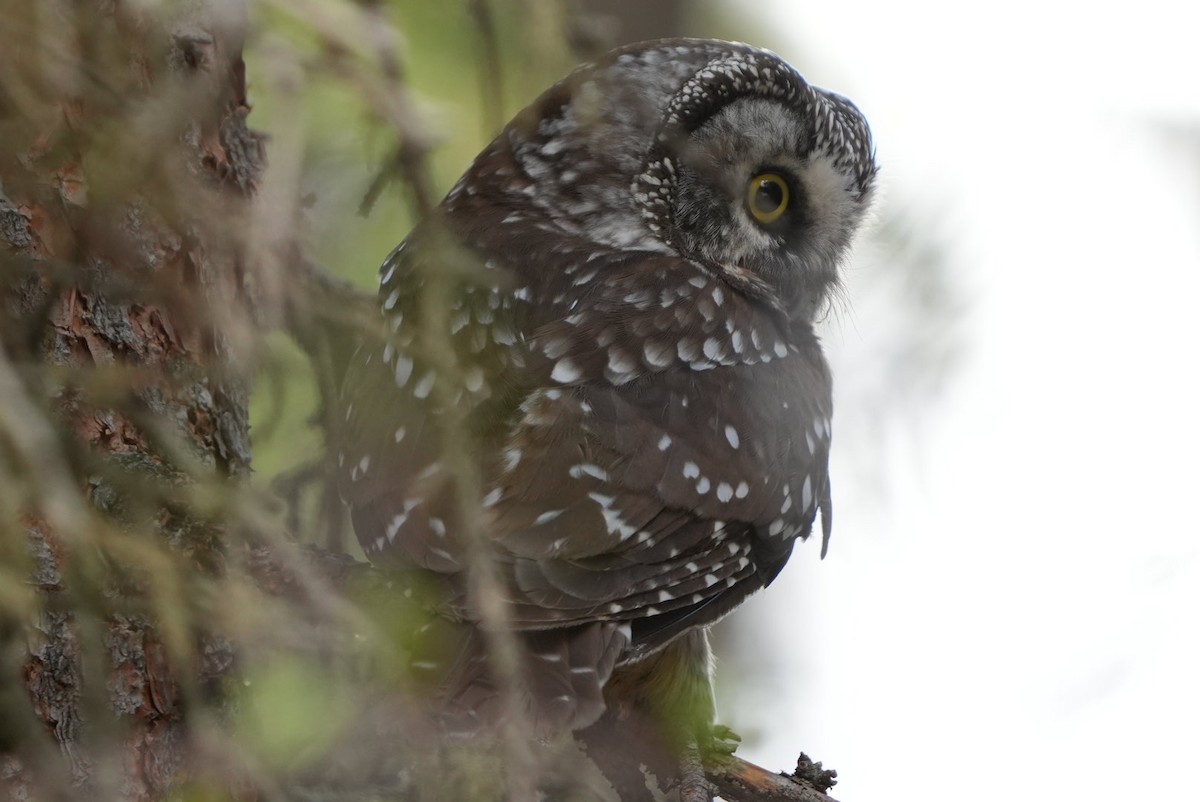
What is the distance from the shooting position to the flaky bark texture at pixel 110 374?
3.98 feet

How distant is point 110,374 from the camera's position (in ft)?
4.11

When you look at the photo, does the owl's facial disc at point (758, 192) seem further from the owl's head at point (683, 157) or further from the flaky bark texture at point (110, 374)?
the flaky bark texture at point (110, 374)

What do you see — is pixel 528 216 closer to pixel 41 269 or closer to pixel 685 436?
pixel 685 436

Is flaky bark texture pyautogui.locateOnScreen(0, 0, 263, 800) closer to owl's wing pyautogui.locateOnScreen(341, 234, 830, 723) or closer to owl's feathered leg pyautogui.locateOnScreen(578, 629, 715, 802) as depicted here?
owl's wing pyautogui.locateOnScreen(341, 234, 830, 723)

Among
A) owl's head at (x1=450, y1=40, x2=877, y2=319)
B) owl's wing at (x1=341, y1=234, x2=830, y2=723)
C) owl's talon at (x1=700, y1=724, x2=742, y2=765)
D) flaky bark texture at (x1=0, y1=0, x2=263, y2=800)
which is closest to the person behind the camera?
flaky bark texture at (x1=0, y1=0, x2=263, y2=800)

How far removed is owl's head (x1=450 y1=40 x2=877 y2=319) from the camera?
8.99ft

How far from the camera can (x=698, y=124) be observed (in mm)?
2768

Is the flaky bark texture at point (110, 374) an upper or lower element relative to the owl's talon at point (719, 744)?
lower

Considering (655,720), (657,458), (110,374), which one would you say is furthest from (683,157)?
(110,374)

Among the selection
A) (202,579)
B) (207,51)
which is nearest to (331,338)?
(202,579)

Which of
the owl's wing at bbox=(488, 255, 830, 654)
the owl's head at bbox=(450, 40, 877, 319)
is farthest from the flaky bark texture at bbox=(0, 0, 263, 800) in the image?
the owl's head at bbox=(450, 40, 877, 319)

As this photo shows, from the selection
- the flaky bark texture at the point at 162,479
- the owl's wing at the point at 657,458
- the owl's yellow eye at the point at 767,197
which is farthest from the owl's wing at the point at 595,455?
the owl's yellow eye at the point at 767,197

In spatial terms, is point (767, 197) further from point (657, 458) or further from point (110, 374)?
point (110, 374)

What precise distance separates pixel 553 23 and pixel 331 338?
68 centimetres
